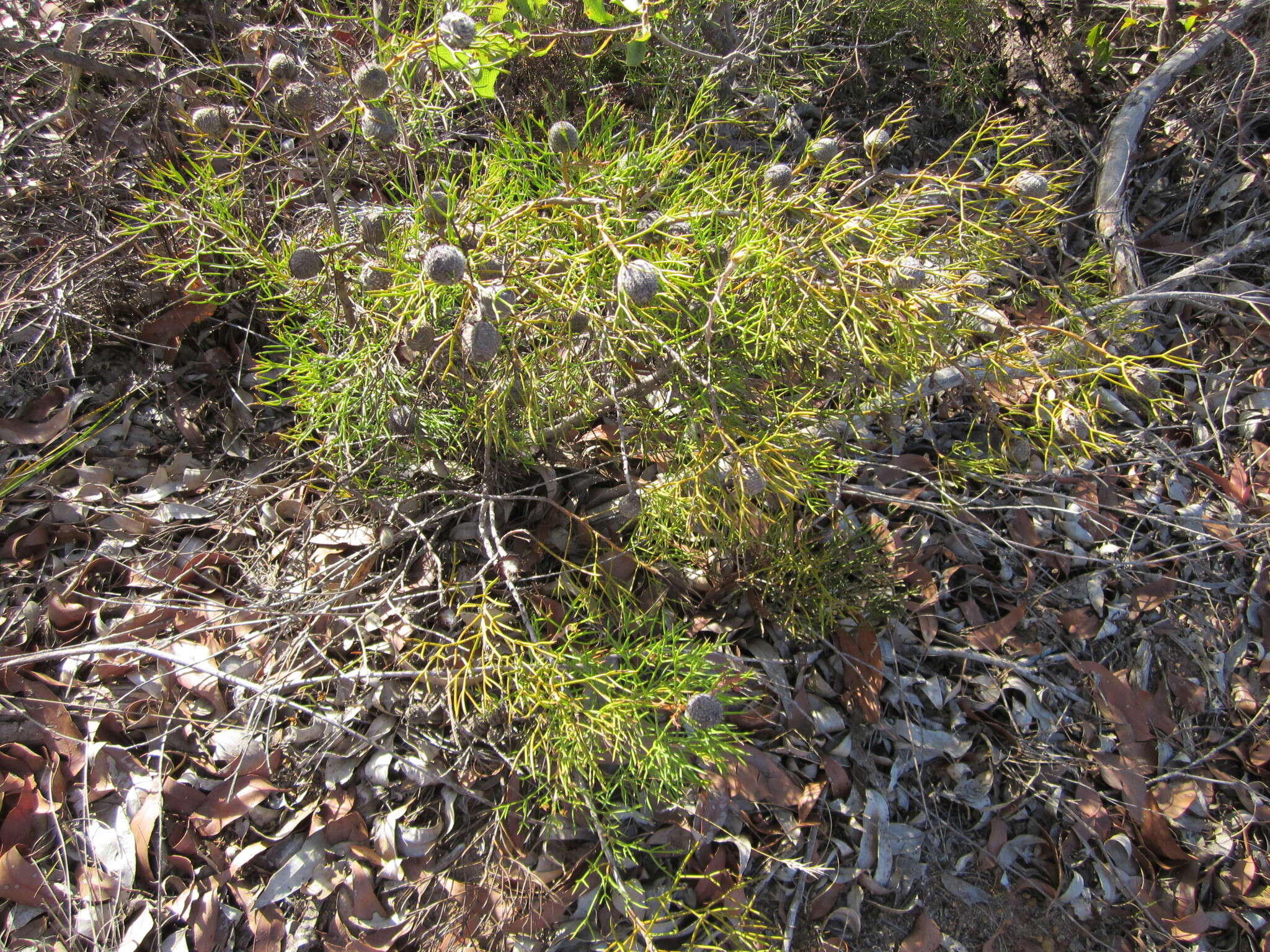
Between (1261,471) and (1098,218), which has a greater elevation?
(1098,218)

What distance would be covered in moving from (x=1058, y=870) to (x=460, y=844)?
1.87 metres

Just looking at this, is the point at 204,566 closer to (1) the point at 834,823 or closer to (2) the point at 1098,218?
(1) the point at 834,823

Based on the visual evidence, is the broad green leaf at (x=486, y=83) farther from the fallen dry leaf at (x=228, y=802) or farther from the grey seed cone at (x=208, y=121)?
the fallen dry leaf at (x=228, y=802)

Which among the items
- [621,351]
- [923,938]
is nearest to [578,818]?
[923,938]

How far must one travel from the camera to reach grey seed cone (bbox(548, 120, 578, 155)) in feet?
5.12

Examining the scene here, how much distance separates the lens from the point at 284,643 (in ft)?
7.29

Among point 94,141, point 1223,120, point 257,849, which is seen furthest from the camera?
point 1223,120

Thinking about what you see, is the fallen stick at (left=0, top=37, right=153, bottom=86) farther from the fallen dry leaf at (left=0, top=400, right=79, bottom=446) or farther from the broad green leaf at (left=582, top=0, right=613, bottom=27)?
the broad green leaf at (left=582, top=0, right=613, bottom=27)

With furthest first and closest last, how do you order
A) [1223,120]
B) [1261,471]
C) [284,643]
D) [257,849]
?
[1223,120] → [1261,471] → [284,643] → [257,849]

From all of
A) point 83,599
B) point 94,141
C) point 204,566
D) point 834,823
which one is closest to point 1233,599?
point 834,823

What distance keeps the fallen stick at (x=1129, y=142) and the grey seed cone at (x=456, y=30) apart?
95.3 inches

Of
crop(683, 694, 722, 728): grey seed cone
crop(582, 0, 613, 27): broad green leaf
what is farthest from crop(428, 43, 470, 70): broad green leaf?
crop(683, 694, 722, 728): grey seed cone

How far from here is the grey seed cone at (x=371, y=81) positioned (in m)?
1.38

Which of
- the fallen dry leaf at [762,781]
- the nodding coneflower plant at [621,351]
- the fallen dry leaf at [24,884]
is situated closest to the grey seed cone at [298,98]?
the nodding coneflower plant at [621,351]
